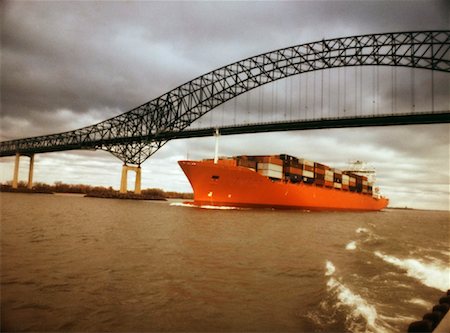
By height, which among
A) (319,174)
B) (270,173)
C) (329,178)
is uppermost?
(319,174)

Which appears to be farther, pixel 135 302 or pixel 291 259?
pixel 291 259

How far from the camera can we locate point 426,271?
1001 centimetres

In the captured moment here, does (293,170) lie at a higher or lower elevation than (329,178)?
higher

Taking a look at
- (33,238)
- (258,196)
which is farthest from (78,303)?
(258,196)

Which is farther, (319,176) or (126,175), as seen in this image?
(126,175)

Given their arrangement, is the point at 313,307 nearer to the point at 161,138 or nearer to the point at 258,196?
the point at 258,196

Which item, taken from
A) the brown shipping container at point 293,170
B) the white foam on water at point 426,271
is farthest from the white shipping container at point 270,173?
the white foam on water at point 426,271

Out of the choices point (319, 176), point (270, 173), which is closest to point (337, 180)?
point (319, 176)

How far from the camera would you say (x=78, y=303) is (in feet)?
17.6

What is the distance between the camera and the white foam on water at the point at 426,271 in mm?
8715

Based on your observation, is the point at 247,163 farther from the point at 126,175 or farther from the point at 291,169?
the point at 126,175

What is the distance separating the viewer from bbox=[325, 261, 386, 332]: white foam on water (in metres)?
5.19

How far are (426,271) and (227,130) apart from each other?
4408 cm

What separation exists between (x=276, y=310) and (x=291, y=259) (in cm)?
449
